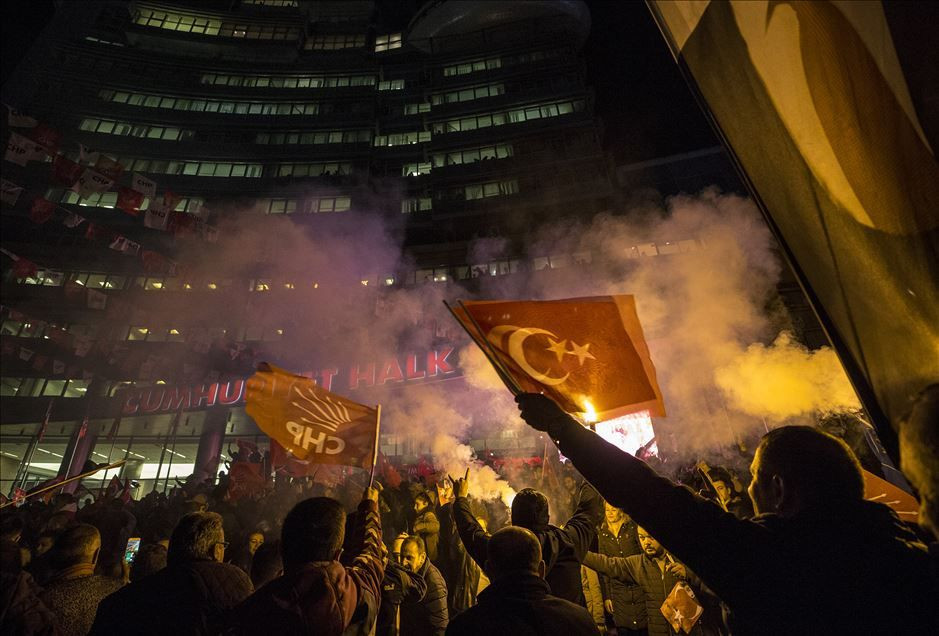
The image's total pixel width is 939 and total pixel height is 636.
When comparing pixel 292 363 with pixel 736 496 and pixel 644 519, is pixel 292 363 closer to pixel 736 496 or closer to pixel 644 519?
pixel 736 496

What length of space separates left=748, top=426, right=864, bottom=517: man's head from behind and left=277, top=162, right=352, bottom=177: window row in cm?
3660

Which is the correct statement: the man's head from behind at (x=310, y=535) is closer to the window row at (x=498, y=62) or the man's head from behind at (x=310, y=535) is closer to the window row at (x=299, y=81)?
the window row at (x=498, y=62)

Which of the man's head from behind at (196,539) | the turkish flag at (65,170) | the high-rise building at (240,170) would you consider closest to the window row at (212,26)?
the high-rise building at (240,170)

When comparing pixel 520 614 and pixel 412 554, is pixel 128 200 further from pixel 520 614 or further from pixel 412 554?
pixel 520 614

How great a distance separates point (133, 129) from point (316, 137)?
48.1 ft

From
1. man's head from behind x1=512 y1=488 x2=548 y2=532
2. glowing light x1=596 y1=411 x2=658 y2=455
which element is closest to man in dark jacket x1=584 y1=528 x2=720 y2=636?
man's head from behind x1=512 y1=488 x2=548 y2=532

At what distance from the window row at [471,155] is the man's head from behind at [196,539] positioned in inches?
1268

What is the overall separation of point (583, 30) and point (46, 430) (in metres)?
49.0

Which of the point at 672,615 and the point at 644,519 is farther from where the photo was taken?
the point at 672,615

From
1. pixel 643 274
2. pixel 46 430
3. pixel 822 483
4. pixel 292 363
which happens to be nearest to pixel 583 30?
pixel 643 274

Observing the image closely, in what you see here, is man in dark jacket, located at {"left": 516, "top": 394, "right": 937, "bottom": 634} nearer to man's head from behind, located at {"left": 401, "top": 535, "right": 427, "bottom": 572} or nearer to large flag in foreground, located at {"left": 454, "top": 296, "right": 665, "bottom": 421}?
large flag in foreground, located at {"left": 454, "top": 296, "right": 665, "bottom": 421}

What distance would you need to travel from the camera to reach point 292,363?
23.0 meters

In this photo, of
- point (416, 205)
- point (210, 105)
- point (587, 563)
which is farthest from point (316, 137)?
point (587, 563)

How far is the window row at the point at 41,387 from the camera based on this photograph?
86.0 feet
